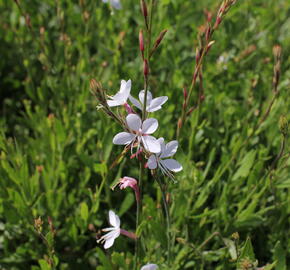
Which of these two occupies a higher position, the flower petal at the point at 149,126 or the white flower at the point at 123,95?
the white flower at the point at 123,95

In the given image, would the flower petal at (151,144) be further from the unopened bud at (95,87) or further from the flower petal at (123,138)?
the unopened bud at (95,87)

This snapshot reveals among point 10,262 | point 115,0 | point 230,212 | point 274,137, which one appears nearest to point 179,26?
point 115,0

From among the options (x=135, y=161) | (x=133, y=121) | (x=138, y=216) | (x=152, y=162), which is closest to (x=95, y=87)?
(x=133, y=121)

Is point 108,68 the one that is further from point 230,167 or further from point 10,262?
point 10,262

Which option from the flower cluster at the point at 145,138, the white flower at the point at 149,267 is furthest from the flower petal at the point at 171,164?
the white flower at the point at 149,267

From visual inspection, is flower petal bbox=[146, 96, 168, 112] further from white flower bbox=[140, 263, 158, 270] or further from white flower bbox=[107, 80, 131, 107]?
white flower bbox=[140, 263, 158, 270]

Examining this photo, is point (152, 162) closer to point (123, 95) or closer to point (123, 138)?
point (123, 138)
